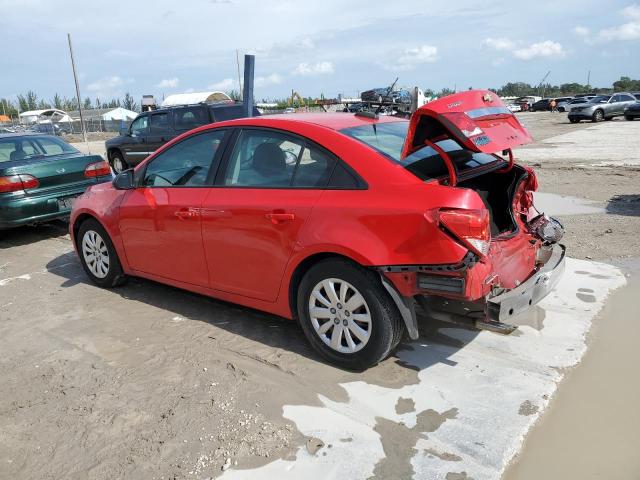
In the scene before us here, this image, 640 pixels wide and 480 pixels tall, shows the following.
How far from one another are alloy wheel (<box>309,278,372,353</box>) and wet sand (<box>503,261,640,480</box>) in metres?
1.14

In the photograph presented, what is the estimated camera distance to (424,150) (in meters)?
3.57

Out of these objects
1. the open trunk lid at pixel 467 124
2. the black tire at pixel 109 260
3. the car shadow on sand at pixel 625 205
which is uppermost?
the open trunk lid at pixel 467 124

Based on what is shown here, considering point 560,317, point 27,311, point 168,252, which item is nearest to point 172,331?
point 168,252

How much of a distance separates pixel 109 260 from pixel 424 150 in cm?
326

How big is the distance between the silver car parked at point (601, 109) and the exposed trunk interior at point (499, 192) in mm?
30198

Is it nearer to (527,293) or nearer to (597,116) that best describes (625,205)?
(527,293)

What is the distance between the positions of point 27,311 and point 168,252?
1602 millimetres

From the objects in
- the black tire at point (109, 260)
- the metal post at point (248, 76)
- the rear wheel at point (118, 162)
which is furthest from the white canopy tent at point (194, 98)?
the black tire at point (109, 260)

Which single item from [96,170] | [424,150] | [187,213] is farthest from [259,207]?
[96,170]

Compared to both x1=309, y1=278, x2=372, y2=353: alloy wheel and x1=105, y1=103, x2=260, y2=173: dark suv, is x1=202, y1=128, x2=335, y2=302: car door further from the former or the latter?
x1=105, y1=103, x2=260, y2=173: dark suv

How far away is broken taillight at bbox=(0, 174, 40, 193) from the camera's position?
680 cm

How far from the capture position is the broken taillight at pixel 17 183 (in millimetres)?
6805

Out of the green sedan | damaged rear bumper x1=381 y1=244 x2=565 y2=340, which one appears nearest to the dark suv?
the green sedan

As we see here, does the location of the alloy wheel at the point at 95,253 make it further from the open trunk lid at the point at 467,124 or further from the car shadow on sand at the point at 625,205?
the car shadow on sand at the point at 625,205
